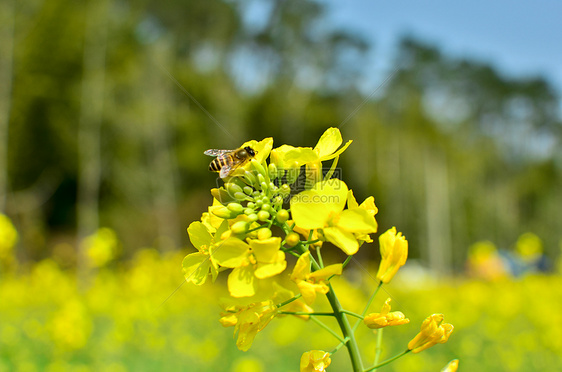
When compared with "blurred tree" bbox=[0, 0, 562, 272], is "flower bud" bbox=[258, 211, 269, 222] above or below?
above

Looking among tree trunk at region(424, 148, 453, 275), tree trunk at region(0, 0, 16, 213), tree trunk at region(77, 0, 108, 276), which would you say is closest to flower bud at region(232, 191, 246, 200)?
tree trunk at region(0, 0, 16, 213)

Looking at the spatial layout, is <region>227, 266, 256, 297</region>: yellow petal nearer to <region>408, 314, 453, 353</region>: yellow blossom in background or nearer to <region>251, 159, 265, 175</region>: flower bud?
<region>251, 159, 265, 175</region>: flower bud

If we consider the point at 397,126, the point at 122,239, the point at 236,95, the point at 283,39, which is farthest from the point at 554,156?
the point at 122,239

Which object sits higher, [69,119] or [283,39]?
[283,39]

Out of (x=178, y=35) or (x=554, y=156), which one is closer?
(x=178, y=35)

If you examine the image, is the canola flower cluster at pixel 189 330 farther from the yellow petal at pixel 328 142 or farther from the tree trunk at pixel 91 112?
the tree trunk at pixel 91 112

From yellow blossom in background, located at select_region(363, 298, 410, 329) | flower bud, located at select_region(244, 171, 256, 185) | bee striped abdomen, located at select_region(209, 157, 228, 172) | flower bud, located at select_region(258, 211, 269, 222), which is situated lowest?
yellow blossom in background, located at select_region(363, 298, 410, 329)

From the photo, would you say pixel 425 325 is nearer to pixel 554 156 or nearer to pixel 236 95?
pixel 236 95

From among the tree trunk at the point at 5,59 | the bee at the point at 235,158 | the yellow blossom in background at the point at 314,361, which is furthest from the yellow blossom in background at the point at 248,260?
the tree trunk at the point at 5,59
